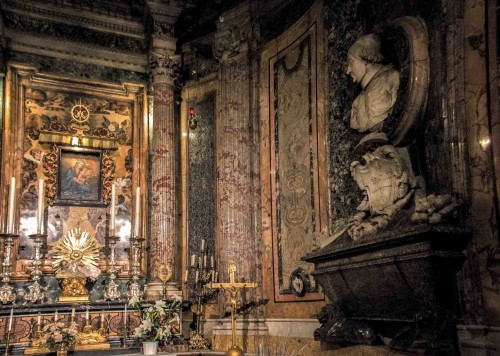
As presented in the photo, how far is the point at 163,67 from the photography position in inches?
379

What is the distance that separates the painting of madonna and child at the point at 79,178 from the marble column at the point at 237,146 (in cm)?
195

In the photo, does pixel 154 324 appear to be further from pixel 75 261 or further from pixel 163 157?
pixel 163 157

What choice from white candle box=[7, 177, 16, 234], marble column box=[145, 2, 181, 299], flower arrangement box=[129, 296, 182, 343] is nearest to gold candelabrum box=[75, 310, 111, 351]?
flower arrangement box=[129, 296, 182, 343]

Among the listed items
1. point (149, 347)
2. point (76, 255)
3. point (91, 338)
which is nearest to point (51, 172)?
point (76, 255)

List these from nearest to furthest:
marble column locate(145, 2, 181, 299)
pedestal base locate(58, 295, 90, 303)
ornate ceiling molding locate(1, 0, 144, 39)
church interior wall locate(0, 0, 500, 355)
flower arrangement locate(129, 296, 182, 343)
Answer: church interior wall locate(0, 0, 500, 355) < flower arrangement locate(129, 296, 182, 343) < pedestal base locate(58, 295, 90, 303) < marble column locate(145, 2, 181, 299) < ornate ceiling molding locate(1, 0, 144, 39)

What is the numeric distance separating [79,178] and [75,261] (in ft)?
4.38

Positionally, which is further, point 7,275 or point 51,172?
point 51,172

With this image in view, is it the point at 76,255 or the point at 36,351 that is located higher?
the point at 76,255

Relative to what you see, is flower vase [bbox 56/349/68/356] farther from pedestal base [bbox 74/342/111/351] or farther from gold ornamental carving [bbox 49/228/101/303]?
gold ornamental carving [bbox 49/228/101/303]

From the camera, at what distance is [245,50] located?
359 inches

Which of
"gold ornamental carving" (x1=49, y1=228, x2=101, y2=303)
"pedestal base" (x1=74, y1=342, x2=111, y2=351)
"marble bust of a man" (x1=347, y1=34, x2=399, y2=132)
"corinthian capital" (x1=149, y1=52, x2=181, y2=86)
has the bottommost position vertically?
"pedestal base" (x1=74, y1=342, x2=111, y2=351)

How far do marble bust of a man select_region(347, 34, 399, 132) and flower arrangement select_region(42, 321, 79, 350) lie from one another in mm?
4115

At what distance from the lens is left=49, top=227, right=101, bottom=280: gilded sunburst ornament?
870 cm

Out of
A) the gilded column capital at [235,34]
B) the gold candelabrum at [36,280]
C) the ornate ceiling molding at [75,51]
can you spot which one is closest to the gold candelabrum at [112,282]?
the gold candelabrum at [36,280]
